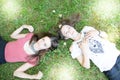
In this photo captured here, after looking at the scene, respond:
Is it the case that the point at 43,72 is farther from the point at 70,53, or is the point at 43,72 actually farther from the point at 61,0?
the point at 61,0

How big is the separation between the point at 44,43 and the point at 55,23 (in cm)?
82

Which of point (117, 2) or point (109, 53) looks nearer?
point (109, 53)

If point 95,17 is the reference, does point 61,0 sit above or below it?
above

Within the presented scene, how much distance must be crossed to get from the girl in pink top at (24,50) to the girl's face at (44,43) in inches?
1.3

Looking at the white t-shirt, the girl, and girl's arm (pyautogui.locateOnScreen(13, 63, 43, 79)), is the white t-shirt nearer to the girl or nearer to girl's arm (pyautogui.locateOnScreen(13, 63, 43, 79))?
the girl

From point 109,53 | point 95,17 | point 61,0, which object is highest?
point 61,0

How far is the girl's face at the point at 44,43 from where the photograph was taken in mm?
4594

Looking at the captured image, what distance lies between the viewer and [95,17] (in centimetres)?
534

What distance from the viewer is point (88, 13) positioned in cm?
535

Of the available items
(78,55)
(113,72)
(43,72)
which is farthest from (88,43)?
(43,72)

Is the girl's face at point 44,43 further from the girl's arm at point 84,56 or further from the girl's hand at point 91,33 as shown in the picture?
the girl's hand at point 91,33

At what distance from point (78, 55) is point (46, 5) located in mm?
1121

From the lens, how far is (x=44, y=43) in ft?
15.1

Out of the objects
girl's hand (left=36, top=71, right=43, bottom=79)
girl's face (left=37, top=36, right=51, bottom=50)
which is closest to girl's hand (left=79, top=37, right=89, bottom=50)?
girl's face (left=37, top=36, right=51, bottom=50)
